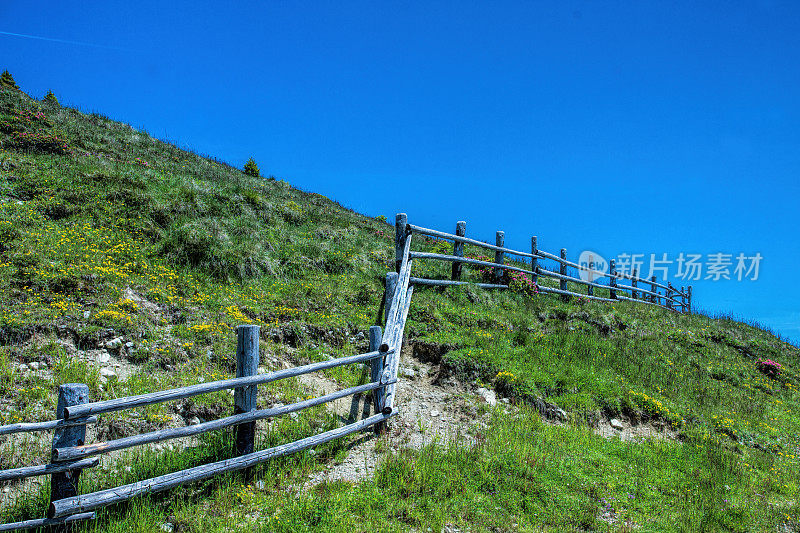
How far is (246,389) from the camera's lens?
5.68 metres

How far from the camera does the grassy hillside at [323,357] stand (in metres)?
5.32

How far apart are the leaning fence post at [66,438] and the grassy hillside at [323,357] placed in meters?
0.40

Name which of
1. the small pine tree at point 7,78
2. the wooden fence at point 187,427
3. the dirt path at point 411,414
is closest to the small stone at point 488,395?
the dirt path at point 411,414

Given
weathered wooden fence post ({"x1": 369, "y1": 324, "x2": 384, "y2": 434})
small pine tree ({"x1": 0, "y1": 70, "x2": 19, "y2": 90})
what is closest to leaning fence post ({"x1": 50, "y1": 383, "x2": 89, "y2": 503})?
weathered wooden fence post ({"x1": 369, "y1": 324, "x2": 384, "y2": 434})

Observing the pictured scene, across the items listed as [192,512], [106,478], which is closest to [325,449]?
[192,512]

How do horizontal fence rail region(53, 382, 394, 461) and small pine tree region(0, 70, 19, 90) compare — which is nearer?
horizontal fence rail region(53, 382, 394, 461)

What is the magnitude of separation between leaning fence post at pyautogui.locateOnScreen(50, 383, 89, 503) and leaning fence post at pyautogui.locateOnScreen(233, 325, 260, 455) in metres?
1.66

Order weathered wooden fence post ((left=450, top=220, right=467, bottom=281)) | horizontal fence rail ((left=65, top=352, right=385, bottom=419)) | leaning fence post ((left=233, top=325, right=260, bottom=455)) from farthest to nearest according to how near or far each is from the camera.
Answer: weathered wooden fence post ((left=450, top=220, right=467, bottom=281)) → leaning fence post ((left=233, top=325, right=260, bottom=455)) → horizontal fence rail ((left=65, top=352, right=385, bottom=419))

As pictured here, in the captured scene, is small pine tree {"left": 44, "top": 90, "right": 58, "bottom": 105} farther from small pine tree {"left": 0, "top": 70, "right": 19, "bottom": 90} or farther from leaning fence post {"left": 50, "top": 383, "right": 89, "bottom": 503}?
leaning fence post {"left": 50, "top": 383, "right": 89, "bottom": 503}

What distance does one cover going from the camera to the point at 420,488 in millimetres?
5492

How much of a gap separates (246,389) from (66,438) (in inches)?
73.0

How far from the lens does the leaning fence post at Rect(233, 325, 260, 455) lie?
18.6ft

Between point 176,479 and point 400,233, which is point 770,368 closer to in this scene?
point 400,233

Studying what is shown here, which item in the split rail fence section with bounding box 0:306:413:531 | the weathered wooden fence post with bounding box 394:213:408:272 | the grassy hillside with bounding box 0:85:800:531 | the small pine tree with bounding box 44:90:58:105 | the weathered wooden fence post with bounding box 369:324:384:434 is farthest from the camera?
the small pine tree with bounding box 44:90:58:105
